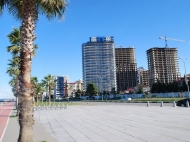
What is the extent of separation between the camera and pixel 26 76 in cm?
793

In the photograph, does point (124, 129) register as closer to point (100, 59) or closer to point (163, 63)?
point (163, 63)

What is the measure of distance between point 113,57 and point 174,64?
Answer: 3861 centimetres

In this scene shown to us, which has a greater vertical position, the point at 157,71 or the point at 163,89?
the point at 157,71

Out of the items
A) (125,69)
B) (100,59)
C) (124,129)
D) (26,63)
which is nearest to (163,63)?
(125,69)

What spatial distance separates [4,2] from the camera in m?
9.33

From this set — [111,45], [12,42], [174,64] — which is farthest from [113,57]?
[12,42]

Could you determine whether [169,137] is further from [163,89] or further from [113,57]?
[113,57]

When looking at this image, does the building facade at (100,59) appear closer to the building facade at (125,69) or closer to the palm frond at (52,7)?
the building facade at (125,69)

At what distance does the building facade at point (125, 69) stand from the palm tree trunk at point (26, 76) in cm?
15289

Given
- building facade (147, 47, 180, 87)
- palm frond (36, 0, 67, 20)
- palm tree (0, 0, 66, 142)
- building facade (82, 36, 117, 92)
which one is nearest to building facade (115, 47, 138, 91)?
building facade (82, 36, 117, 92)

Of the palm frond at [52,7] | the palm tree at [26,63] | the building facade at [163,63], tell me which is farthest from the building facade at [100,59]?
the palm tree at [26,63]

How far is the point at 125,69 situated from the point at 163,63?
32660 mm

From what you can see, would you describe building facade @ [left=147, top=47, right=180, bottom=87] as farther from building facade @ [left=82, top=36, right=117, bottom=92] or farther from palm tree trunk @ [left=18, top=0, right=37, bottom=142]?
palm tree trunk @ [left=18, top=0, right=37, bottom=142]

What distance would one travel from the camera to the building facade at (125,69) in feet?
533
